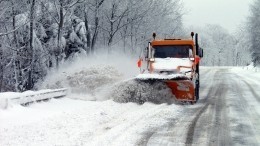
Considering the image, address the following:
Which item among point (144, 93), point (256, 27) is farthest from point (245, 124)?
point (256, 27)

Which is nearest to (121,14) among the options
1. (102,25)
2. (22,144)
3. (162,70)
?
(102,25)

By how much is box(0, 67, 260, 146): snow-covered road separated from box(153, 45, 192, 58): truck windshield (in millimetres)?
2476

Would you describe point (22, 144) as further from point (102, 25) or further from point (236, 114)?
point (102, 25)

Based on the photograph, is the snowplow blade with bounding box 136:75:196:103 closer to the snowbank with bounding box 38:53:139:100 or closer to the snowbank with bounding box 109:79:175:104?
the snowbank with bounding box 109:79:175:104

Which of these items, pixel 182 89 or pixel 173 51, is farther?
pixel 173 51

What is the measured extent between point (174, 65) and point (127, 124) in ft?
18.7

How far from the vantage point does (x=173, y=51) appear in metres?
15.8

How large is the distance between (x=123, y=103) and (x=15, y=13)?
11973 millimetres

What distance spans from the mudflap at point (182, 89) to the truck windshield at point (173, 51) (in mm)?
1832

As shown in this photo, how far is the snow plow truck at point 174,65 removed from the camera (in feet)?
46.4

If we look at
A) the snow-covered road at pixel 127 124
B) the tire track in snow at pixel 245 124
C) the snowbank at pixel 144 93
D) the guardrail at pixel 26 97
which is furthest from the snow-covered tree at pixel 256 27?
the guardrail at pixel 26 97

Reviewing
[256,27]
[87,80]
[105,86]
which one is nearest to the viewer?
[105,86]

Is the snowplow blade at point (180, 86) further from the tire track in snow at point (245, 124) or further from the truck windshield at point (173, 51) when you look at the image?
the truck windshield at point (173, 51)

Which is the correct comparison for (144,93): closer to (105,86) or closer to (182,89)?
(182,89)
